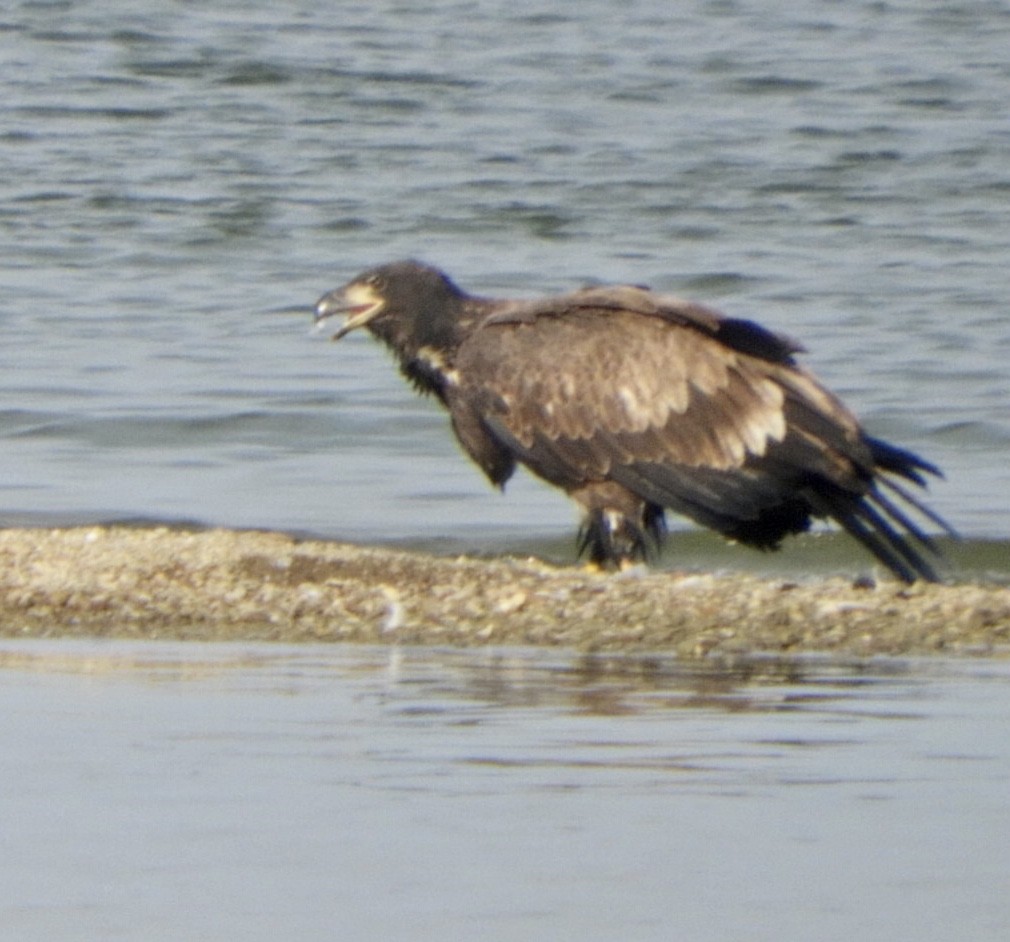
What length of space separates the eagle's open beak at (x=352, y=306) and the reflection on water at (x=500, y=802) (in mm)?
2749

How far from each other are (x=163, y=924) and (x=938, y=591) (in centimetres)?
477

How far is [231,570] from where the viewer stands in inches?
361

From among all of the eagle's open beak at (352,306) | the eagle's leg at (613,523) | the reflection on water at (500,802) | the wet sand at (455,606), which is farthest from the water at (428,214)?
the reflection on water at (500,802)

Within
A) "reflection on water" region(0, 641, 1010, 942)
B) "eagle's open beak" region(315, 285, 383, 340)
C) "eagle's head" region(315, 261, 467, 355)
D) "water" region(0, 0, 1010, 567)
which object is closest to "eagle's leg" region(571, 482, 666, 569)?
"eagle's head" region(315, 261, 467, 355)

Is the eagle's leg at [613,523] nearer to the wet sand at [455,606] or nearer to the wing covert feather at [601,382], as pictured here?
the wing covert feather at [601,382]

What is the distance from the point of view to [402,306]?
10172 mm

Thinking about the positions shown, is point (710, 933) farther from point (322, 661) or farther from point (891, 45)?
point (891, 45)

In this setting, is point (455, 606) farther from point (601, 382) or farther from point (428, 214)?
point (428, 214)

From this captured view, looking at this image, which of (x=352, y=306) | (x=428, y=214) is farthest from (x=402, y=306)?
(x=428, y=214)

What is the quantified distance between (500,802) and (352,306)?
4873 mm

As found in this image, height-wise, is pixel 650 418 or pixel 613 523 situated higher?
pixel 650 418

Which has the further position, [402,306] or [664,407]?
[402,306]

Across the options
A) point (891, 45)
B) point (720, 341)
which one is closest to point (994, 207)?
point (891, 45)

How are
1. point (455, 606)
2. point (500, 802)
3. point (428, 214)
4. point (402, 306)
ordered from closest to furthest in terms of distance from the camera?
point (500, 802)
point (455, 606)
point (402, 306)
point (428, 214)
